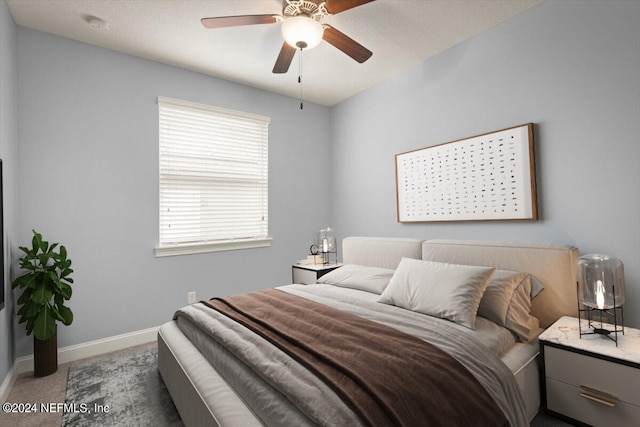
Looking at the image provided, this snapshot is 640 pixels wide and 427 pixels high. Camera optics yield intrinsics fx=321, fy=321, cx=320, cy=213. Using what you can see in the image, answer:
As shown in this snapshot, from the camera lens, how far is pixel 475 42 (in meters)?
2.85

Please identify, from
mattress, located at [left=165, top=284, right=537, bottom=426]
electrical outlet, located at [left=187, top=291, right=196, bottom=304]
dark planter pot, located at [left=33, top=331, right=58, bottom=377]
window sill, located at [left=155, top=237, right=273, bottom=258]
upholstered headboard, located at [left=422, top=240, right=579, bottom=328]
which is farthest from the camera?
electrical outlet, located at [left=187, top=291, right=196, bottom=304]

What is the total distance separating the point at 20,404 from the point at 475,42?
4.42 meters

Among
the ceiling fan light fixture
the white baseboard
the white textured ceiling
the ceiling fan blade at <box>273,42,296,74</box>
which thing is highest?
the white textured ceiling

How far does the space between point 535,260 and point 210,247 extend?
9.93 ft

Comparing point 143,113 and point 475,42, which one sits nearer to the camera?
point 475,42

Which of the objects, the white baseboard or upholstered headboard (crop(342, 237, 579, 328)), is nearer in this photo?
upholstered headboard (crop(342, 237, 579, 328))

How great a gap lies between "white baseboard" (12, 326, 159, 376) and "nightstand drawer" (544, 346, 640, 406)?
10.8 feet

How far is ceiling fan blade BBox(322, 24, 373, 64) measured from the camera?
2.22 m

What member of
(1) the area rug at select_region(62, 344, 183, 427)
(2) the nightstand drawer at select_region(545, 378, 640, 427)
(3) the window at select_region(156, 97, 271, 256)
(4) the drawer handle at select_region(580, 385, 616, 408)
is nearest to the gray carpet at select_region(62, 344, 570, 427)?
(1) the area rug at select_region(62, 344, 183, 427)

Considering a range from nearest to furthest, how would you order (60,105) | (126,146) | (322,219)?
(60,105) < (126,146) < (322,219)

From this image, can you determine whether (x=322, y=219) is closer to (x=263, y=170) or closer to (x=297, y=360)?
(x=263, y=170)

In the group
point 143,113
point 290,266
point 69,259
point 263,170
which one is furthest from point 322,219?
point 69,259

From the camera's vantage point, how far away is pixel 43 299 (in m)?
2.39

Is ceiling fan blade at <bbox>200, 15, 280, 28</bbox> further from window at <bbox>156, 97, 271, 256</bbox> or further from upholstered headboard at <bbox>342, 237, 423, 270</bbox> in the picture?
upholstered headboard at <bbox>342, 237, 423, 270</bbox>
